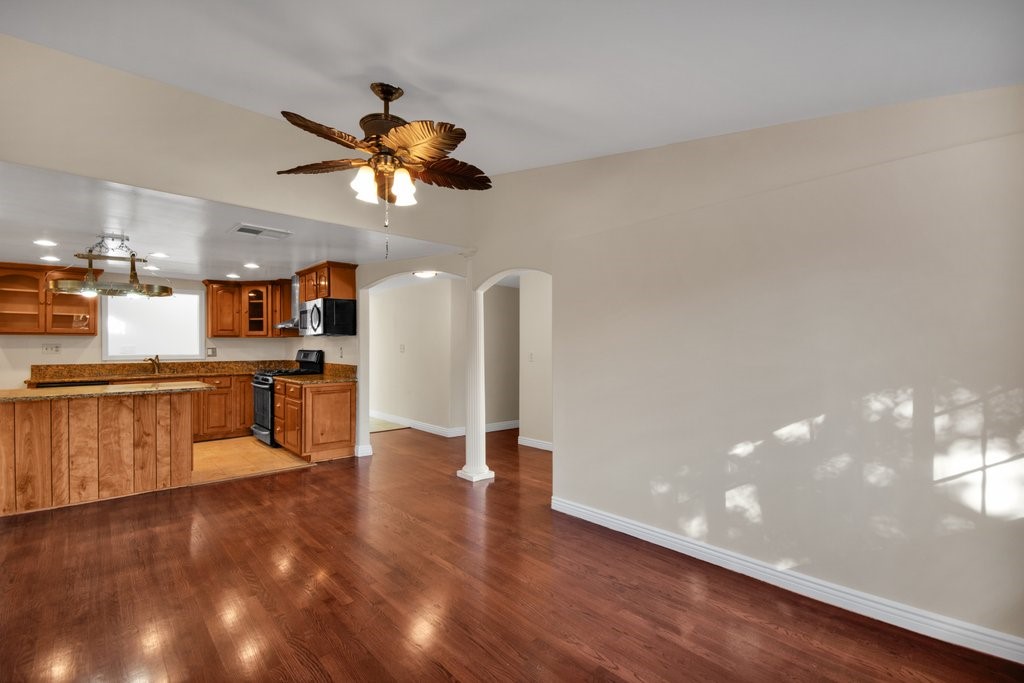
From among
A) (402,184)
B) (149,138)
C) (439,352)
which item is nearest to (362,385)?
(439,352)

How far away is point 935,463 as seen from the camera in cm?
229

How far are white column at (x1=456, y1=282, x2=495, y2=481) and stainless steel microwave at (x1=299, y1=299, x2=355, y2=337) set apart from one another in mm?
1804

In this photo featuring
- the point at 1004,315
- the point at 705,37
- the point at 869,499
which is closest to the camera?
the point at 705,37

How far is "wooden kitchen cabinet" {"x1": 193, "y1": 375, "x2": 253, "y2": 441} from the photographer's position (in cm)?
657

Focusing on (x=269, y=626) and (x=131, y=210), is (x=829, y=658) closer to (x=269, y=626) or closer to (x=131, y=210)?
(x=269, y=626)

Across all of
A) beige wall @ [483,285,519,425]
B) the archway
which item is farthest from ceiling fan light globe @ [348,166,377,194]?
beige wall @ [483,285,519,425]

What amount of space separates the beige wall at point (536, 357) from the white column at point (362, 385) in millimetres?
2124

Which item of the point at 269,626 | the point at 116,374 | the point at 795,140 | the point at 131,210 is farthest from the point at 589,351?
the point at 116,374

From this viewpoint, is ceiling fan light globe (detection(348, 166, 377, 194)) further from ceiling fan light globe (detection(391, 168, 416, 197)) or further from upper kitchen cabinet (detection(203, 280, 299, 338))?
upper kitchen cabinet (detection(203, 280, 299, 338))

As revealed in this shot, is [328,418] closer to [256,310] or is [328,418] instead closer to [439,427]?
[439,427]

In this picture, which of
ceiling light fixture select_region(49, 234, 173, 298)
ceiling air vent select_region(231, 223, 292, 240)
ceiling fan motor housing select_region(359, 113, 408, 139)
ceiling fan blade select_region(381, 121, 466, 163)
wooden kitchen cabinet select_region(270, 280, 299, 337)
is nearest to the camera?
ceiling fan blade select_region(381, 121, 466, 163)

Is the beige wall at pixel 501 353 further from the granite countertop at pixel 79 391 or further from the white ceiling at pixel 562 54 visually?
the white ceiling at pixel 562 54

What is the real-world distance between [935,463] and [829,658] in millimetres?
1083

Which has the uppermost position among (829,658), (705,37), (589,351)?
(705,37)
